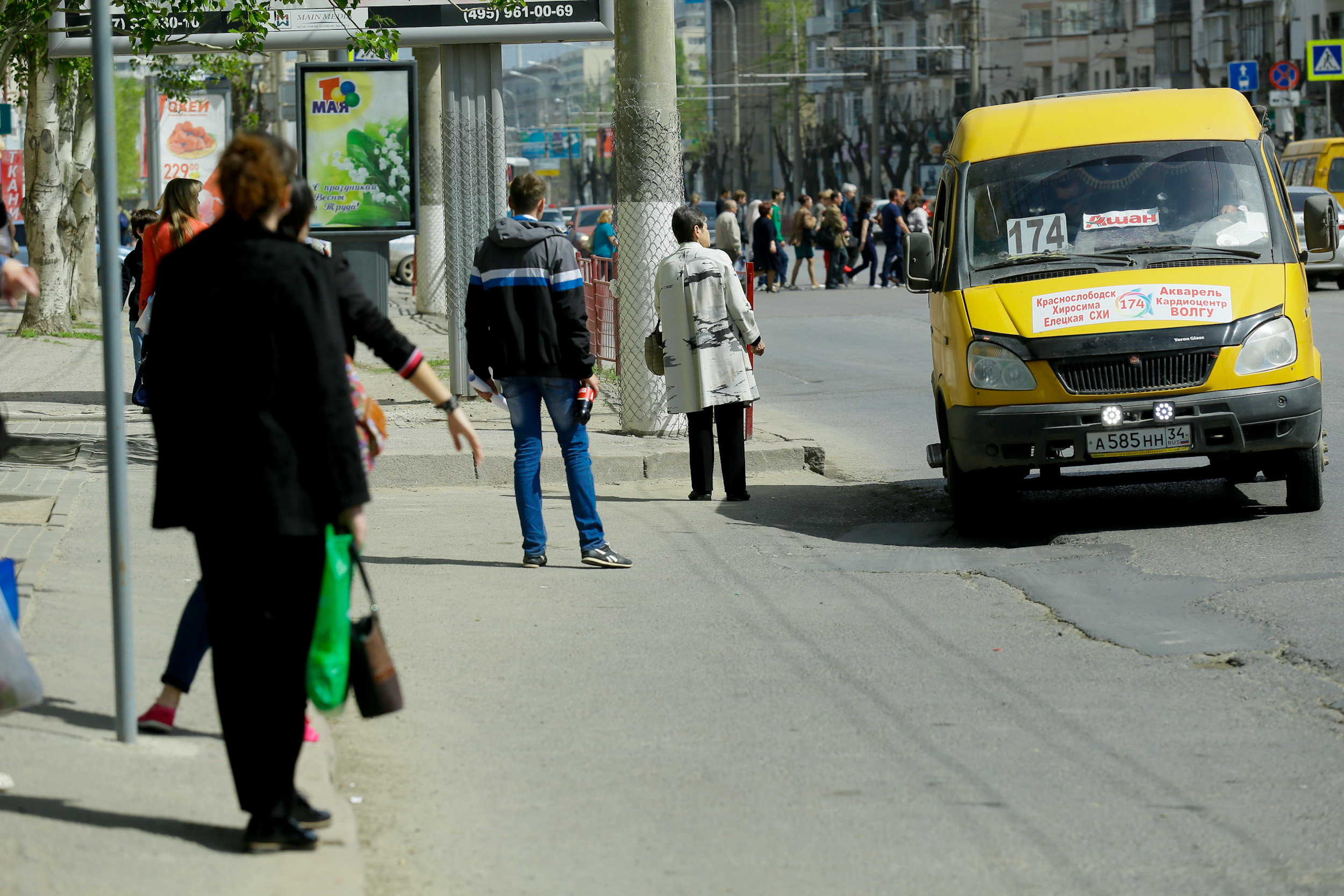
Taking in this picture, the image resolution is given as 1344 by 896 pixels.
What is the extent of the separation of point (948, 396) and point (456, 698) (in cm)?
398

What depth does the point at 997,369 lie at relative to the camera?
866cm

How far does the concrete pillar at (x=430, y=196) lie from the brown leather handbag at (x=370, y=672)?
24670mm

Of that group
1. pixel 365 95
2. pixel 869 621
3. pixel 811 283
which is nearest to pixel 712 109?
pixel 811 283

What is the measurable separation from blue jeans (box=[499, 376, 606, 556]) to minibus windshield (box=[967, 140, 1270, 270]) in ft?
7.90

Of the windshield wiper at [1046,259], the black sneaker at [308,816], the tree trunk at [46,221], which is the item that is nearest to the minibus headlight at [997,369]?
the windshield wiper at [1046,259]

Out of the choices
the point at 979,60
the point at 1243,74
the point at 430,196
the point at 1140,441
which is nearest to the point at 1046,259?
the point at 1140,441

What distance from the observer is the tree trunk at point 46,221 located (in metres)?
23.1

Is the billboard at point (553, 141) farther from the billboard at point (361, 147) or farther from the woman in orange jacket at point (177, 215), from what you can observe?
the woman in orange jacket at point (177, 215)

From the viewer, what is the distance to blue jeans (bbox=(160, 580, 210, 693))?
5.03 m

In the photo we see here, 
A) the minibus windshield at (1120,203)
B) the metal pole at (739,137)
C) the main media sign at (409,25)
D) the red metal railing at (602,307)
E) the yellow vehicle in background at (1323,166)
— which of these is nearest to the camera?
the minibus windshield at (1120,203)

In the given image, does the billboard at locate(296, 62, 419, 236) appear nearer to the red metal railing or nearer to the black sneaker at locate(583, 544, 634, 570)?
the red metal railing

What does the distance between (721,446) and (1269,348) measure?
3.16 metres

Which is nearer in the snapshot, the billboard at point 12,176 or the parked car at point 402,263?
the billboard at point 12,176

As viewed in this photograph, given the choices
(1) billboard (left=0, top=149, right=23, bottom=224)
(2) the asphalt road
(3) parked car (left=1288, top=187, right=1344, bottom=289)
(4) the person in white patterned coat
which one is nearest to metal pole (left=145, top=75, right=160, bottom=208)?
(1) billboard (left=0, top=149, right=23, bottom=224)
